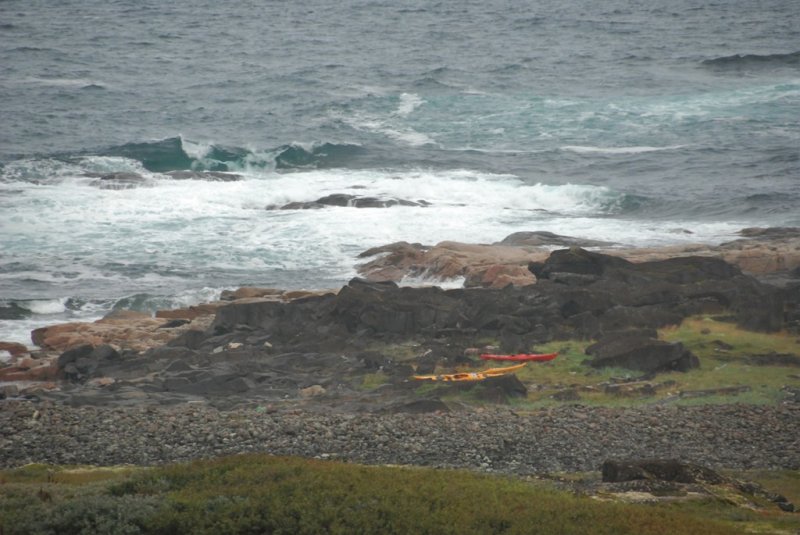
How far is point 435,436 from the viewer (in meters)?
22.8

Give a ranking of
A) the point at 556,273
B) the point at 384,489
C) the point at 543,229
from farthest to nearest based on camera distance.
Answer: the point at 543,229, the point at 556,273, the point at 384,489

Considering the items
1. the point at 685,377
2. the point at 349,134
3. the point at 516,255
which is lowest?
the point at 349,134

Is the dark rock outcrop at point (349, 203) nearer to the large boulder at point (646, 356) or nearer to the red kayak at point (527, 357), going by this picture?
the red kayak at point (527, 357)

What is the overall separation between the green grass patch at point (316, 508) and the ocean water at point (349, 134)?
1884 cm

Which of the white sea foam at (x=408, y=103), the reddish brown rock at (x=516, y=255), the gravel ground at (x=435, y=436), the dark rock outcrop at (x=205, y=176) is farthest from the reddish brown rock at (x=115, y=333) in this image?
the white sea foam at (x=408, y=103)

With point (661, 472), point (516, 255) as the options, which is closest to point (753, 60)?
point (516, 255)

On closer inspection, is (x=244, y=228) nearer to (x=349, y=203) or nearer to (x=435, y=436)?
(x=349, y=203)

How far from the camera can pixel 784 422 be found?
2359cm

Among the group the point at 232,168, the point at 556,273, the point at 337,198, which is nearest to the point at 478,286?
the point at 556,273

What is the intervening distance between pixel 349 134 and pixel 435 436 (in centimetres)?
4594

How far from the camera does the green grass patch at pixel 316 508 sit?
15.5 m

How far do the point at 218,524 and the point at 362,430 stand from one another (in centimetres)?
759

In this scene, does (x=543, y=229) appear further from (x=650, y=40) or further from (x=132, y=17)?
(x=132, y=17)

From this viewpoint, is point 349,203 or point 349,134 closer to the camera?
point 349,203
